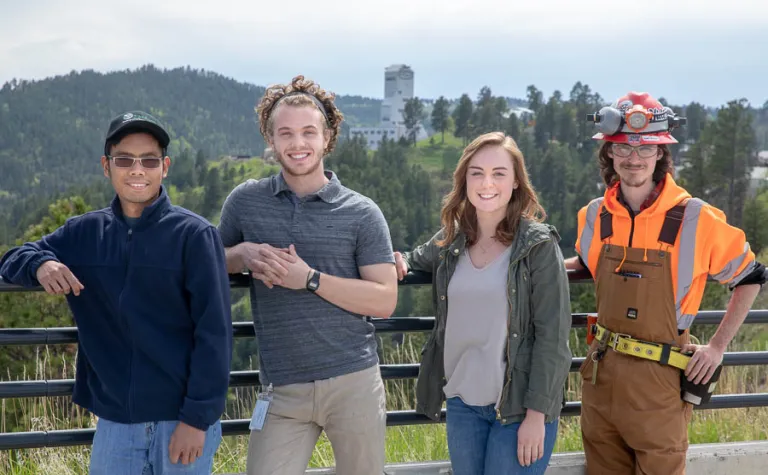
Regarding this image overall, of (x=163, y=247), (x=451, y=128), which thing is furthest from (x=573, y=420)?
(x=451, y=128)

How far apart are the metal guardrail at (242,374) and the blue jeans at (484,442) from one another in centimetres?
48

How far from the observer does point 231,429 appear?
3180 millimetres

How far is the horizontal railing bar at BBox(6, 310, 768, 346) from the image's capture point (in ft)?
9.43

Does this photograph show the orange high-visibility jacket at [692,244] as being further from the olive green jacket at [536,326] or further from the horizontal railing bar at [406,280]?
the olive green jacket at [536,326]

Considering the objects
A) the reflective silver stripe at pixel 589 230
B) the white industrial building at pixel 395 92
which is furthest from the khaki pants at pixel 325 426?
the white industrial building at pixel 395 92

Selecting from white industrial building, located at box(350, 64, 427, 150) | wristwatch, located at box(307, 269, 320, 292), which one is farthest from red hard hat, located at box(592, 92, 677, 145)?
white industrial building, located at box(350, 64, 427, 150)

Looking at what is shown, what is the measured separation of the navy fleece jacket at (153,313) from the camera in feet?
8.09

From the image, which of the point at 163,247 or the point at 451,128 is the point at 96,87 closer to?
the point at 451,128

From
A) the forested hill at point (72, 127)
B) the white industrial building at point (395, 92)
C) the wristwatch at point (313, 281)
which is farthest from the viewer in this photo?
the white industrial building at point (395, 92)

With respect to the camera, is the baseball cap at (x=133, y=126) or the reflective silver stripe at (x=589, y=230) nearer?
the baseball cap at (x=133, y=126)

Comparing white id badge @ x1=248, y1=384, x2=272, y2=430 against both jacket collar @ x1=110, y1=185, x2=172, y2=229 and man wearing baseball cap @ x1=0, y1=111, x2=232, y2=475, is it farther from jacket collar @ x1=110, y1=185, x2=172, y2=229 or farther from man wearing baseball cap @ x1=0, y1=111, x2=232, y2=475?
jacket collar @ x1=110, y1=185, x2=172, y2=229

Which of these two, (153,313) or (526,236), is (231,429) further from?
(526,236)

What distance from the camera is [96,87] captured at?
188750 millimetres

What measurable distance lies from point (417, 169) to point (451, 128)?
109 ft
